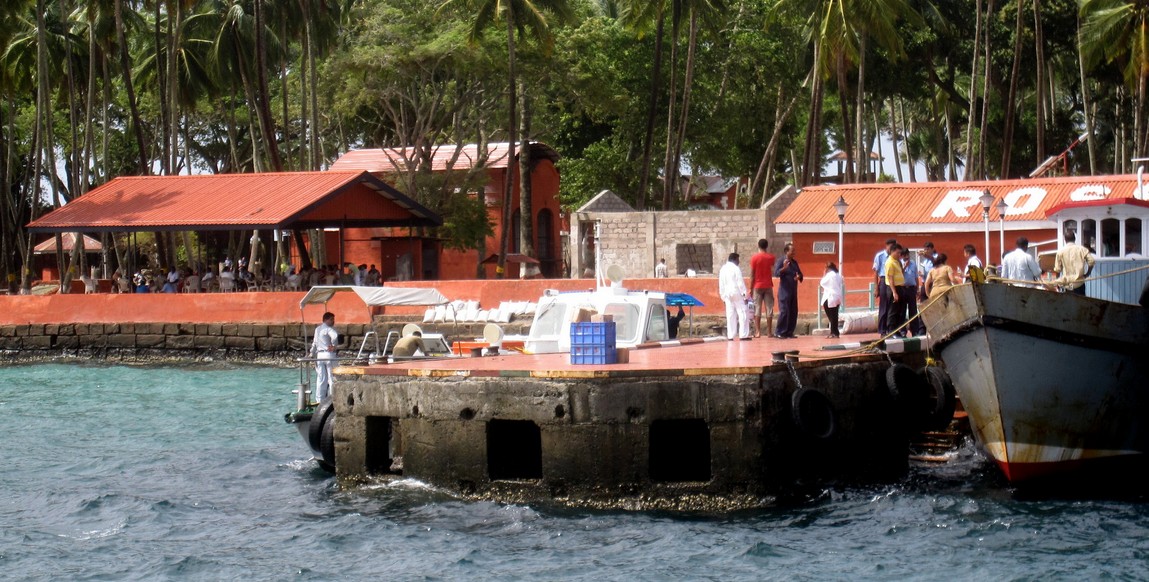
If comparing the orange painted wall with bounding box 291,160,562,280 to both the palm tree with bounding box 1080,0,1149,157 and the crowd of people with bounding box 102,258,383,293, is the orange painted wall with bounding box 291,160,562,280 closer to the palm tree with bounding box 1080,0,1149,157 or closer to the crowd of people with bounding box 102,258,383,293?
the crowd of people with bounding box 102,258,383,293

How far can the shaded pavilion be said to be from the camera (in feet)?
121

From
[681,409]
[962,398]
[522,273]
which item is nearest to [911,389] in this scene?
[962,398]

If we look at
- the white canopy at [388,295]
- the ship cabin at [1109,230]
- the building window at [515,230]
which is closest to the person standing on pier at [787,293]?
the ship cabin at [1109,230]

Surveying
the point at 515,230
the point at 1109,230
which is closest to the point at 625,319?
the point at 1109,230

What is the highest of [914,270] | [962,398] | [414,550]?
[914,270]

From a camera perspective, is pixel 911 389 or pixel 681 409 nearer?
pixel 681 409

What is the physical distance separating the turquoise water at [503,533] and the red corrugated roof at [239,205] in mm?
18720

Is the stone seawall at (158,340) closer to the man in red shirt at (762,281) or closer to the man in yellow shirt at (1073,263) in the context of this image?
the man in red shirt at (762,281)

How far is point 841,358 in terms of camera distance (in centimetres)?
1569

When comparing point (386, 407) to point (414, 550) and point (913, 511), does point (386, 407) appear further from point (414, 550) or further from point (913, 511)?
point (913, 511)

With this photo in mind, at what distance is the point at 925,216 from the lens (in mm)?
34875

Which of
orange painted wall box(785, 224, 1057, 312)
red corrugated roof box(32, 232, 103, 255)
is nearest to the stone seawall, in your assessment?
orange painted wall box(785, 224, 1057, 312)

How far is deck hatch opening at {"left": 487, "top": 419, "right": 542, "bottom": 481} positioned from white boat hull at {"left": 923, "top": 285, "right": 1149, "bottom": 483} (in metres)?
4.88

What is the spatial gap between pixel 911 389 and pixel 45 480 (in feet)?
36.9
